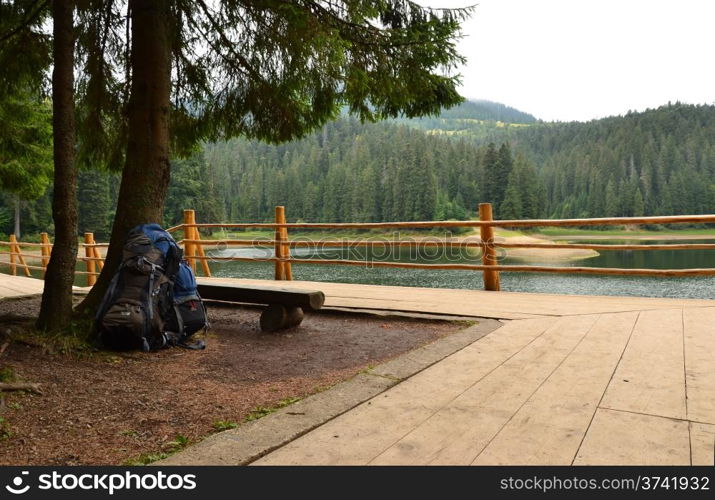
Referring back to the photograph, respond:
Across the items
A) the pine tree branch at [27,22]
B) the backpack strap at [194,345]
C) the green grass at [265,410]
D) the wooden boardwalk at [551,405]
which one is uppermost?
the pine tree branch at [27,22]

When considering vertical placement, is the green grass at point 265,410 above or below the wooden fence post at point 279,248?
below

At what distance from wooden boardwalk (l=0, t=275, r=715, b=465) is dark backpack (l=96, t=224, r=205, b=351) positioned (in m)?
1.83

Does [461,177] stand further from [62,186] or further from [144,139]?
[62,186]

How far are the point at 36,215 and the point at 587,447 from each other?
47.4 metres

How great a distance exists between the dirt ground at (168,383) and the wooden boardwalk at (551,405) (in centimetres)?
50

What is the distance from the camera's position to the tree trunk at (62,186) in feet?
12.2

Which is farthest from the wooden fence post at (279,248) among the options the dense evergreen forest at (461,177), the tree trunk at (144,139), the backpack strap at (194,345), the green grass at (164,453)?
the dense evergreen forest at (461,177)

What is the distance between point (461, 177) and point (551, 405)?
269 feet

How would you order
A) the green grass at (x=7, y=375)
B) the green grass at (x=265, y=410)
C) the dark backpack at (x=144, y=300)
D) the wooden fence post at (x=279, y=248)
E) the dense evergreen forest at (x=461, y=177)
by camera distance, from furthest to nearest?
the dense evergreen forest at (x=461, y=177) < the wooden fence post at (x=279, y=248) < the dark backpack at (x=144, y=300) < the green grass at (x=7, y=375) < the green grass at (x=265, y=410)

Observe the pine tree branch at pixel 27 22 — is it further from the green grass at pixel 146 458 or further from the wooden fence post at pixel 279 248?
the green grass at pixel 146 458

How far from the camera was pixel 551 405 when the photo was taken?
86.4 inches

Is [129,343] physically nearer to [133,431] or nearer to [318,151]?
[133,431]

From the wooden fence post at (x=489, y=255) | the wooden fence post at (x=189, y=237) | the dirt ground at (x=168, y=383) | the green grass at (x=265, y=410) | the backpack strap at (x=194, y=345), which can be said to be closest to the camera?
the dirt ground at (x=168, y=383)

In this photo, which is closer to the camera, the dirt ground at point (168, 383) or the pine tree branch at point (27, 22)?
the dirt ground at point (168, 383)
